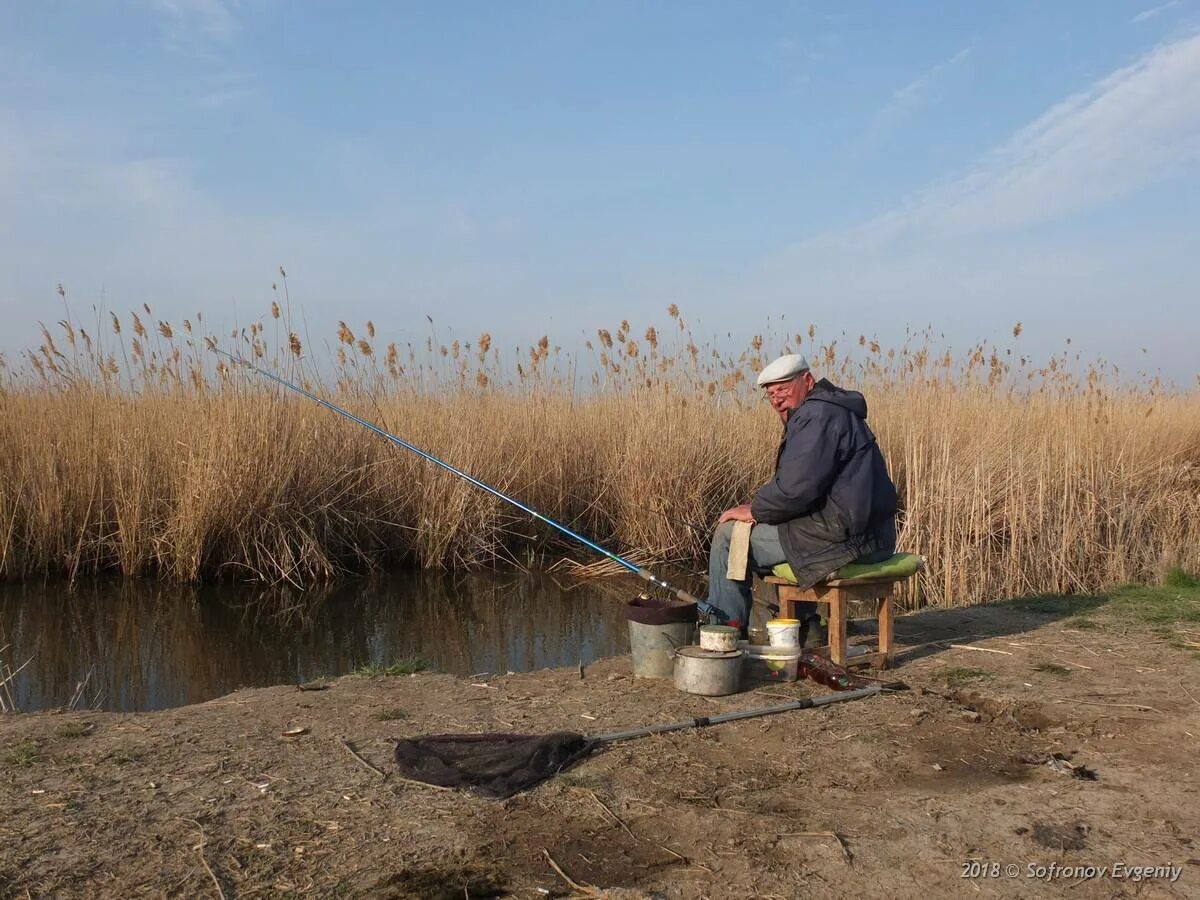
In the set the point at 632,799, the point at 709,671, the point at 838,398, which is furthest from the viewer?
the point at 838,398

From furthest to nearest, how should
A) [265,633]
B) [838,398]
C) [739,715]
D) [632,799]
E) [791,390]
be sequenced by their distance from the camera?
[265,633] → [791,390] → [838,398] → [739,715] → [632,799]

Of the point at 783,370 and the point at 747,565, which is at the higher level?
the point at 783,370

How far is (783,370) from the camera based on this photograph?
398 centimetres

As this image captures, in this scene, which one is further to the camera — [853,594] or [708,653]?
[853,594]

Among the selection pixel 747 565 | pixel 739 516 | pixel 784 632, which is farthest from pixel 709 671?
pixel 739 516

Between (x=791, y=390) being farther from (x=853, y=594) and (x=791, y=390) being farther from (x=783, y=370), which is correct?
(x=853, y=594)

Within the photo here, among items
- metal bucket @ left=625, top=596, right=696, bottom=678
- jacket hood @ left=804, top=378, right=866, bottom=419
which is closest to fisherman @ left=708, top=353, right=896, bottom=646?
jacket hood @ left=804, top=378, right=866, bottom=419

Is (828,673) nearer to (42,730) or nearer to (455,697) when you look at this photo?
(455,697)

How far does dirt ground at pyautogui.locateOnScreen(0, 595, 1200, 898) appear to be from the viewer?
86.1 inches

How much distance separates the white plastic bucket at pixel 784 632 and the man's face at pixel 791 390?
870 mm

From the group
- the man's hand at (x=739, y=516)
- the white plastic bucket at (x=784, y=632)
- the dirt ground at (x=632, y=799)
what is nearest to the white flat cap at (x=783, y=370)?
the man's hand at (x=739, y=516)

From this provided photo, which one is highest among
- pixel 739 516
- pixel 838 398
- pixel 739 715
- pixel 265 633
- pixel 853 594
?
pixel 838 398

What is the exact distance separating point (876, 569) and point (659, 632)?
90 cm

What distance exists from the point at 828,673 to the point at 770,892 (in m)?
1.68
